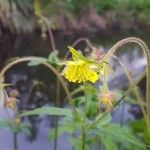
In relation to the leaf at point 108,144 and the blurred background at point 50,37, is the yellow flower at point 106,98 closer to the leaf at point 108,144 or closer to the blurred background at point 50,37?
the blurred background at point 50,37

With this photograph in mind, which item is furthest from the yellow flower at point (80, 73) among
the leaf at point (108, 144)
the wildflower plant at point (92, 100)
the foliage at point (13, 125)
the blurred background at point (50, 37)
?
the foliage at point (13, 125)

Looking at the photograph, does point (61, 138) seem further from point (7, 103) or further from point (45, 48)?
point (45, 48)

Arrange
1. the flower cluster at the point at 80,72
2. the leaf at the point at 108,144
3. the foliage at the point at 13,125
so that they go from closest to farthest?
the flower cluster at the point at 80,72, the leaf at the point at 108,144, the foliage at the point at 13,125

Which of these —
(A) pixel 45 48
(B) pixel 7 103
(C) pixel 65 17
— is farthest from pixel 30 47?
(B) pixel 7 103

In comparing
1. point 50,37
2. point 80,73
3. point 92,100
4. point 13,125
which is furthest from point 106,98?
point 50,37

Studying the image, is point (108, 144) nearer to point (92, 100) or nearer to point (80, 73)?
point (92, 100)

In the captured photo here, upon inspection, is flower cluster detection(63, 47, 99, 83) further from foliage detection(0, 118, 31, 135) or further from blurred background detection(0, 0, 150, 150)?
foliage detection(0, 118, 31, 135)

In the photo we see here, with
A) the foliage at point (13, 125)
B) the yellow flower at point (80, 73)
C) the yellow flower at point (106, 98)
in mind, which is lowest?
the foliage at point (13, 125)

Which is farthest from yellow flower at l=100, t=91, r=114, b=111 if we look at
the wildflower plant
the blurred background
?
the blurred background
